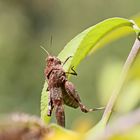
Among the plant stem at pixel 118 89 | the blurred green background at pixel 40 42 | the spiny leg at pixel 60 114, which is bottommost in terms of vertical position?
the plant stem at pixel 118 89

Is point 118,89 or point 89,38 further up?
point 89,38

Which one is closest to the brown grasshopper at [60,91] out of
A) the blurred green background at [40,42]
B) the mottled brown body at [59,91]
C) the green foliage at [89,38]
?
the mottled brown body at [59,91]

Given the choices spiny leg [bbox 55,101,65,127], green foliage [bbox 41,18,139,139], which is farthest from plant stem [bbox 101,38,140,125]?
spiny leg [bbox 55,101,65,127]

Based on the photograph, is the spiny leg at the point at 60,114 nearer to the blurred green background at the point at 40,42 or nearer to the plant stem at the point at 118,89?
the plant stem at the point at 118,89

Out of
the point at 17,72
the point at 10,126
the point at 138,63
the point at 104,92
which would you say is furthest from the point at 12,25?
the point at 10,126

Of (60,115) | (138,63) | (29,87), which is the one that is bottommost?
(138,63)

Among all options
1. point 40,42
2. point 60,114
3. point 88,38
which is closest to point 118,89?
point 88,38

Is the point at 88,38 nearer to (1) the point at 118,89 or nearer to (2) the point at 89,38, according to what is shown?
(2) the point at 89,38

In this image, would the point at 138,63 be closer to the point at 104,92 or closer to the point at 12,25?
the point at 104,92

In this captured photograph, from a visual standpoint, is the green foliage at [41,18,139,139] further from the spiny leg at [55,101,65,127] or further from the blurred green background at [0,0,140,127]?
the blurred green background at [0,0,140,127]
